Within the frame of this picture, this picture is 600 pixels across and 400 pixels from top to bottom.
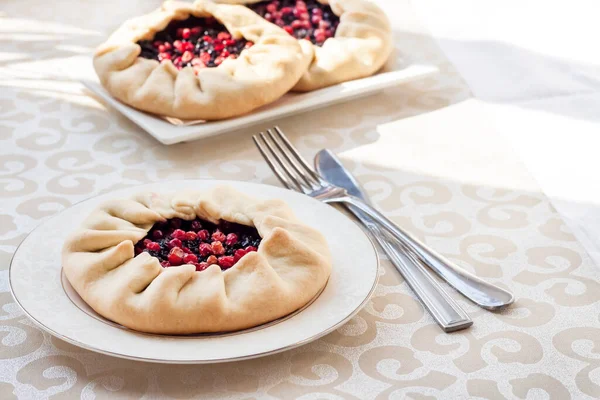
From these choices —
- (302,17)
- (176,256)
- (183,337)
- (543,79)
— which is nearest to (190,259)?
(176,256)

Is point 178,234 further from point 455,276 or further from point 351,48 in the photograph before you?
point 351,48

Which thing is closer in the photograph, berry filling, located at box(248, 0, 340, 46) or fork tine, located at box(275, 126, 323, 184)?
fork tine, located at box(275, 126, 323, 184)

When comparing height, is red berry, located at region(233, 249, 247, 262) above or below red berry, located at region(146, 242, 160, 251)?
above

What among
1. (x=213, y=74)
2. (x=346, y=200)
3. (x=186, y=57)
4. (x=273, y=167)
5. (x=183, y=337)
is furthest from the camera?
(x=186, y=57)

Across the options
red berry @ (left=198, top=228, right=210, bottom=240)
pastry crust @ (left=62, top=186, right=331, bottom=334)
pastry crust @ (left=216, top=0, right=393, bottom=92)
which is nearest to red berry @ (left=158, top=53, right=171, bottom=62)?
pastry crust @ (left=216, top=0, right=393, bottom=92)

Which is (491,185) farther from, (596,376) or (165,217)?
(165,217)

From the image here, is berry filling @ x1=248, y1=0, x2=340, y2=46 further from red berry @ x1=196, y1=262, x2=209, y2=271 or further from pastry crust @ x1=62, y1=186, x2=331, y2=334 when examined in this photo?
red berry @ x1=196, y1=262, x2=209, y2=271

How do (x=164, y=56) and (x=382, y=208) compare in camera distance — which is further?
(x=164, y=56)

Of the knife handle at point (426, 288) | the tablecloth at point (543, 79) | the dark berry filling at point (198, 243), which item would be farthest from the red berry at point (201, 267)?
the tablecloth at point (543, 79)
